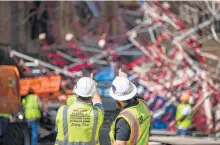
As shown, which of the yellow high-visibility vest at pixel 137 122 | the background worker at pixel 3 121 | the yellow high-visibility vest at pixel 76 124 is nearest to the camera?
the yellow high-visibility vest at pixel 137 122

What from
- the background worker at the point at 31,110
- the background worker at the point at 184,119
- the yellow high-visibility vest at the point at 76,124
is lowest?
the background worker at the point at 184,119

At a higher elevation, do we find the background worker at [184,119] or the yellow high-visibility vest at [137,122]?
the yellow high-visibility vest at [137,122]

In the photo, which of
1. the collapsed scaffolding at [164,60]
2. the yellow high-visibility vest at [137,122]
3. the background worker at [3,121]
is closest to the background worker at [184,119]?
the collapsed scaffolding at [164,60]

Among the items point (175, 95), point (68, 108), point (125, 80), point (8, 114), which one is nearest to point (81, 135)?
point (68, 108)

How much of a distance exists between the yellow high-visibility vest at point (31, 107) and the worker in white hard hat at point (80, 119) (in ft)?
31.3

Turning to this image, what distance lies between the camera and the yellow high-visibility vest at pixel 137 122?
5887 mm

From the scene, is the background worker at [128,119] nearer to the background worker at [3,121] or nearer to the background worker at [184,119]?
the background worker at [3,121]

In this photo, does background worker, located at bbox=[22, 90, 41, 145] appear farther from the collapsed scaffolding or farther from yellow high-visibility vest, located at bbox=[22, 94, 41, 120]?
the collapsed scaffolding

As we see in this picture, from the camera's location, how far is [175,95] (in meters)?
24.0

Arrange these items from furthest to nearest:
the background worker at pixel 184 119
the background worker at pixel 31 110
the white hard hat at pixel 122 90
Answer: the background worker at pixel 184 119 → the background worker at pixel 31 110 → the white hard hat at pixel 122 90

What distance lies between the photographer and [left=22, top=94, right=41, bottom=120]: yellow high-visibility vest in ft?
52.1

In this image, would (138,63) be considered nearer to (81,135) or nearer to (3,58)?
(3,58)

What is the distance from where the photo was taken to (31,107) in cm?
1595

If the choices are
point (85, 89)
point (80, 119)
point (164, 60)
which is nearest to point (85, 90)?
point (85, 89)
